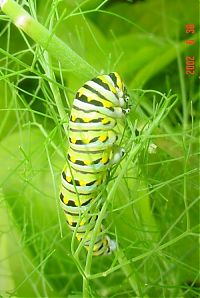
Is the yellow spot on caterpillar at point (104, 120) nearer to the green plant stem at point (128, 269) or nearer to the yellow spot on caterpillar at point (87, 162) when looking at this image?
the yellow spot on caterpillar at point (87, 162)

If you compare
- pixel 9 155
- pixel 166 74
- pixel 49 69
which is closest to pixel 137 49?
pixel 166 74

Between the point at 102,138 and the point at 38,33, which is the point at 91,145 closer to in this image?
the point at 102,138

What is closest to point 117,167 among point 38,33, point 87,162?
point 87,162

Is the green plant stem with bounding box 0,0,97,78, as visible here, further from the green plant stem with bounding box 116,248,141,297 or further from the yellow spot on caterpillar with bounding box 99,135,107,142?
the green plant stem with bounding box 116,248,141,297

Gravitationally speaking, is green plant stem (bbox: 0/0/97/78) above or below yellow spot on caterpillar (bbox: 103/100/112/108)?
above

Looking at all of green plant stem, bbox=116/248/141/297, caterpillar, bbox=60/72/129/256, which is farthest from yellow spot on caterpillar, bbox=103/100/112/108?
green plant stem, bbox=116/248/141/297

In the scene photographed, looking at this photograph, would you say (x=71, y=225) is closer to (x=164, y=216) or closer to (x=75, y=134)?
(x=75, y=134)

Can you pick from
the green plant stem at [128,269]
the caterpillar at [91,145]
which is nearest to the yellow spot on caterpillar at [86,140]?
the caterpillar at [91,145]
